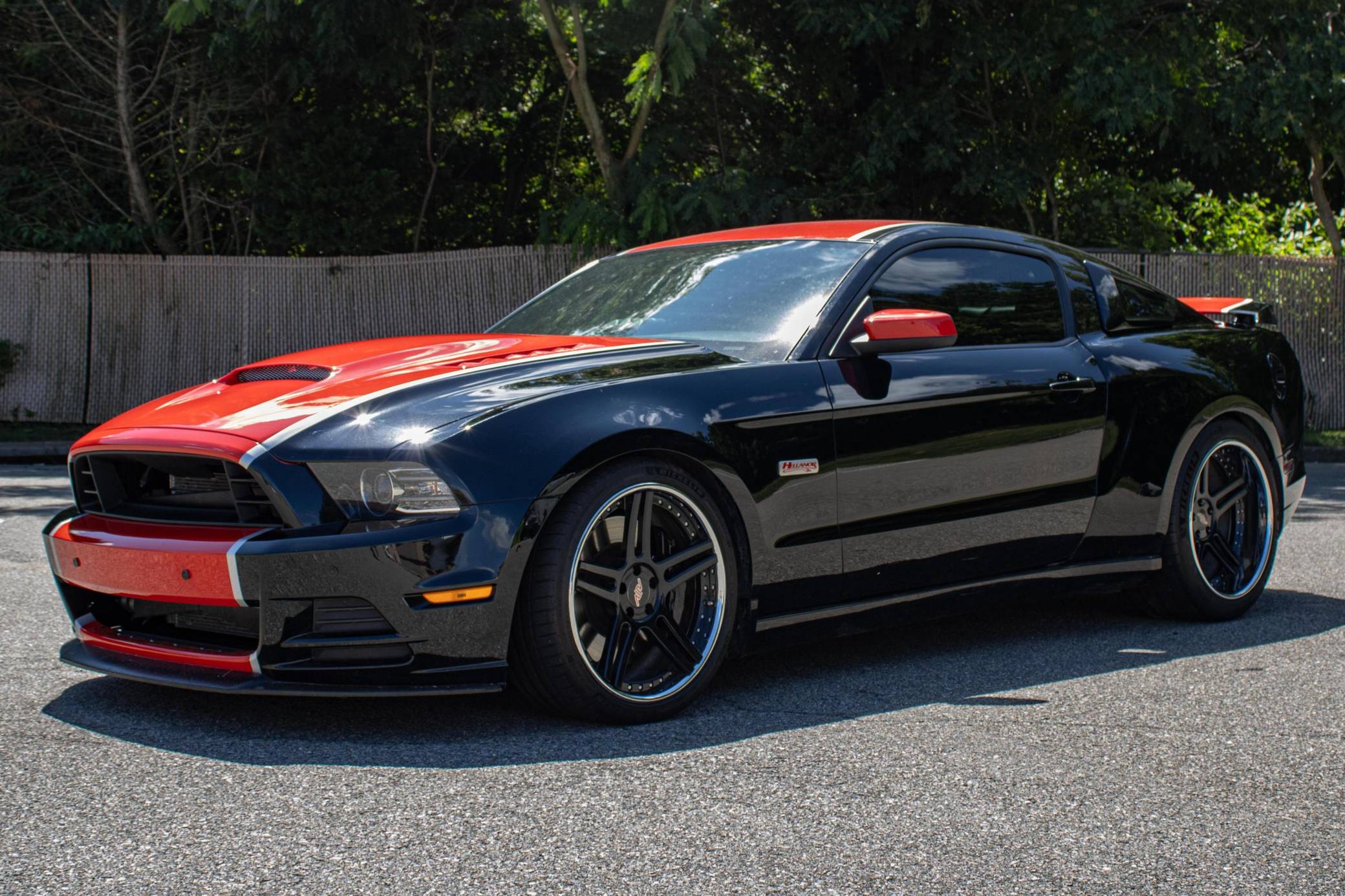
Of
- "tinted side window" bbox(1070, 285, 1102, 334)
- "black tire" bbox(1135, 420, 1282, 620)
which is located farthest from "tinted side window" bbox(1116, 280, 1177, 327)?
"black tire" bbox(1135, 420, 1282, 620)

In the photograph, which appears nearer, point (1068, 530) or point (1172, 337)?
point (1068, 530)

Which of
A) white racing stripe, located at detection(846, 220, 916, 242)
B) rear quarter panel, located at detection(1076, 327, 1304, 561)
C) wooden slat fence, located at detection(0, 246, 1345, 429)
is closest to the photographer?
white racing stripe, located at detection(846, 220, 916, 242)

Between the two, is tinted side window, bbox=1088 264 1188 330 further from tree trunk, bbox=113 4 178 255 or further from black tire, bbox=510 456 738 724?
tree trunk, bbox=113 4 178 255

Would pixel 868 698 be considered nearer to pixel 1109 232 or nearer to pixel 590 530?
pixel 590 530

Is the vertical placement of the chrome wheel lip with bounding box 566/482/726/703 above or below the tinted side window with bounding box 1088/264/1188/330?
below

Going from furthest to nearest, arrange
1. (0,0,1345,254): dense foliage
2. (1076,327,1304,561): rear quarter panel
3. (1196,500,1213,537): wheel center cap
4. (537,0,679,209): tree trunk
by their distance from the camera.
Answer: (537,0,679,209): tree trunk < (0,0,1345,254): dense foliage < (1196,500,1213,537): wheel center cap < (1076,327,1304,561): rear quarter panel

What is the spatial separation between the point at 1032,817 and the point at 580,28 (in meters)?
13.9

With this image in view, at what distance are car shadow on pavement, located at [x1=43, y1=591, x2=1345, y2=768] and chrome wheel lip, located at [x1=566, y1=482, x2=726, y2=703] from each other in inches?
3.7

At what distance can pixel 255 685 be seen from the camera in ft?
13.0

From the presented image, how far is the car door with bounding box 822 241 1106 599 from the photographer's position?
15.7 feet

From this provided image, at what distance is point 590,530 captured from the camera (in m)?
4.14

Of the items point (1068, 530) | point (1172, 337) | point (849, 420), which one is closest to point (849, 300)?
point (849, 420)

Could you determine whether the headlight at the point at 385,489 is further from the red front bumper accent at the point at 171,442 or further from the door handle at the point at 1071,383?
the door handle at the point at 1071,383

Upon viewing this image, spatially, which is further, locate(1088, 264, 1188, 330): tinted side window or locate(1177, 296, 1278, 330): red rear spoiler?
locate(1177, 296, 1278, 330): red rear spoiler
